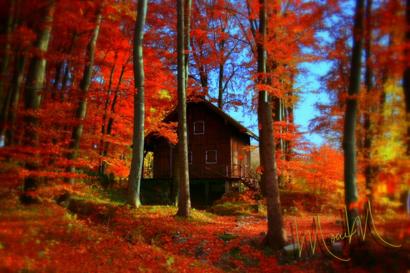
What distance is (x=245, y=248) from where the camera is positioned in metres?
11.8

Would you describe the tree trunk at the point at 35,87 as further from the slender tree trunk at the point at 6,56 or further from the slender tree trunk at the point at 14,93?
the slender tree trunk at the point at 6,56

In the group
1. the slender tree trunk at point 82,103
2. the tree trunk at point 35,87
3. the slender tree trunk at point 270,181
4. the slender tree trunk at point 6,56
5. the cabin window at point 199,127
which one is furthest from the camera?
the cabin window at point 199,127

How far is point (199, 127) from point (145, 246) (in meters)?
19.1

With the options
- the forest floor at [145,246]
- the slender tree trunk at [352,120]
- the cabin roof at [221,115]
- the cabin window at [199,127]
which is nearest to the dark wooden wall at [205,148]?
the cabin window at [199,127]

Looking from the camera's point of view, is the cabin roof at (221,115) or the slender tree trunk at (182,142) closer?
the slender tree trunk at (182,142)

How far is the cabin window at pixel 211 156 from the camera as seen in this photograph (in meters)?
29.0

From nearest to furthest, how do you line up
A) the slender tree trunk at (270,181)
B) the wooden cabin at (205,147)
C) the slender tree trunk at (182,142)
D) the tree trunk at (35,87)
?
the tree trunk at (35,87), the slender tree trunk at (270,181), the slender tree trunk at (182,142), the wooden cabin at (205,147)

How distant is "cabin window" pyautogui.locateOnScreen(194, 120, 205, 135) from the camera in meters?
29.4

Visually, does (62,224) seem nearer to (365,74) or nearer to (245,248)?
(245,248)

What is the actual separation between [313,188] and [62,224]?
488 inches

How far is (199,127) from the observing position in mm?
29516

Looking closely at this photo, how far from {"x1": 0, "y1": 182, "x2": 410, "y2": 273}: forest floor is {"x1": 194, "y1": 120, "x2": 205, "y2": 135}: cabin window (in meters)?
14.7

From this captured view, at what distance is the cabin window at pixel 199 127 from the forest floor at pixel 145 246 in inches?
578
